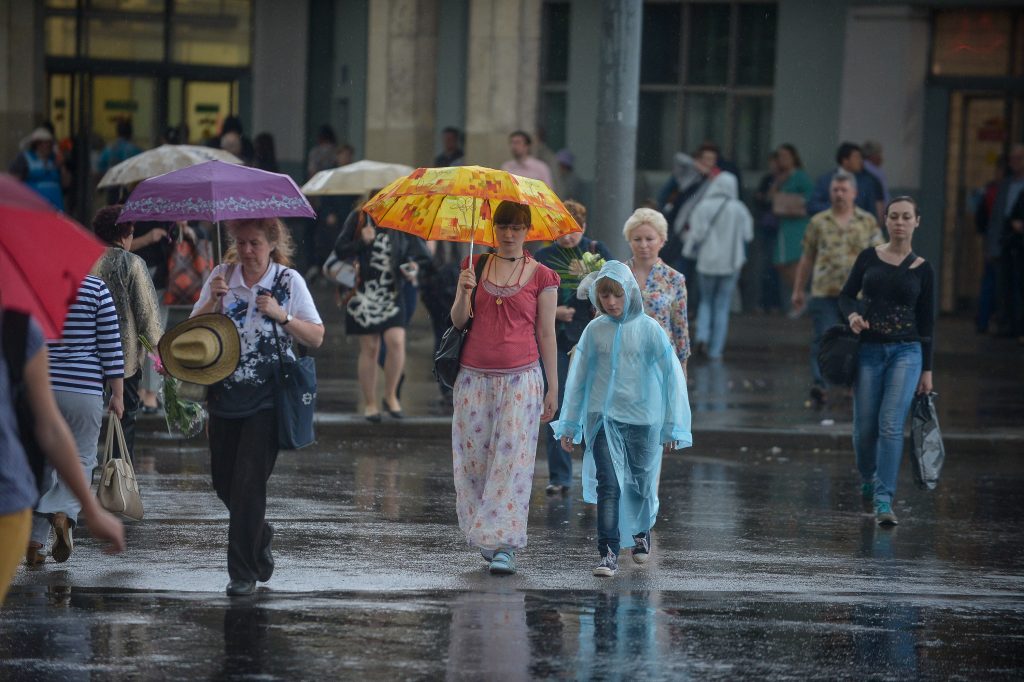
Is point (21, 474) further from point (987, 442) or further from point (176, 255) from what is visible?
point (987, 442)

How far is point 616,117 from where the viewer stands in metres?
13.7

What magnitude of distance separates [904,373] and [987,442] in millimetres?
3053

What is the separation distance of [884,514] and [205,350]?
4.29 m

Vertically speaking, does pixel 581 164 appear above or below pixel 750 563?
above

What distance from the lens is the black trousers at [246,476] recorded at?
7852 mm

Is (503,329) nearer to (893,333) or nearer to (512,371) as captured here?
(512,371)

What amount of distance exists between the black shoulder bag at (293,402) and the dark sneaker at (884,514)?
379cm

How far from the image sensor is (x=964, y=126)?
21.5m

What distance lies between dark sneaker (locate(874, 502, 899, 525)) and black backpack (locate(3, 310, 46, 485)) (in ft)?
20.0

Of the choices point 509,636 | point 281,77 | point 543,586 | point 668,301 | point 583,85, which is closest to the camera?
point 509,636

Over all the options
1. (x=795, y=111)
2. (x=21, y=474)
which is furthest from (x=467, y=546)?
(x=795, y=111)

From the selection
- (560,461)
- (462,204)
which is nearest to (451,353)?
(462,204)

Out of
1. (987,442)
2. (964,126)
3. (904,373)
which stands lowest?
(987,442)

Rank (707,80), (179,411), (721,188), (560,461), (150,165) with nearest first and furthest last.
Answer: (179,411)
(560,461)
(150,165)
(721,188)
(707,80)
